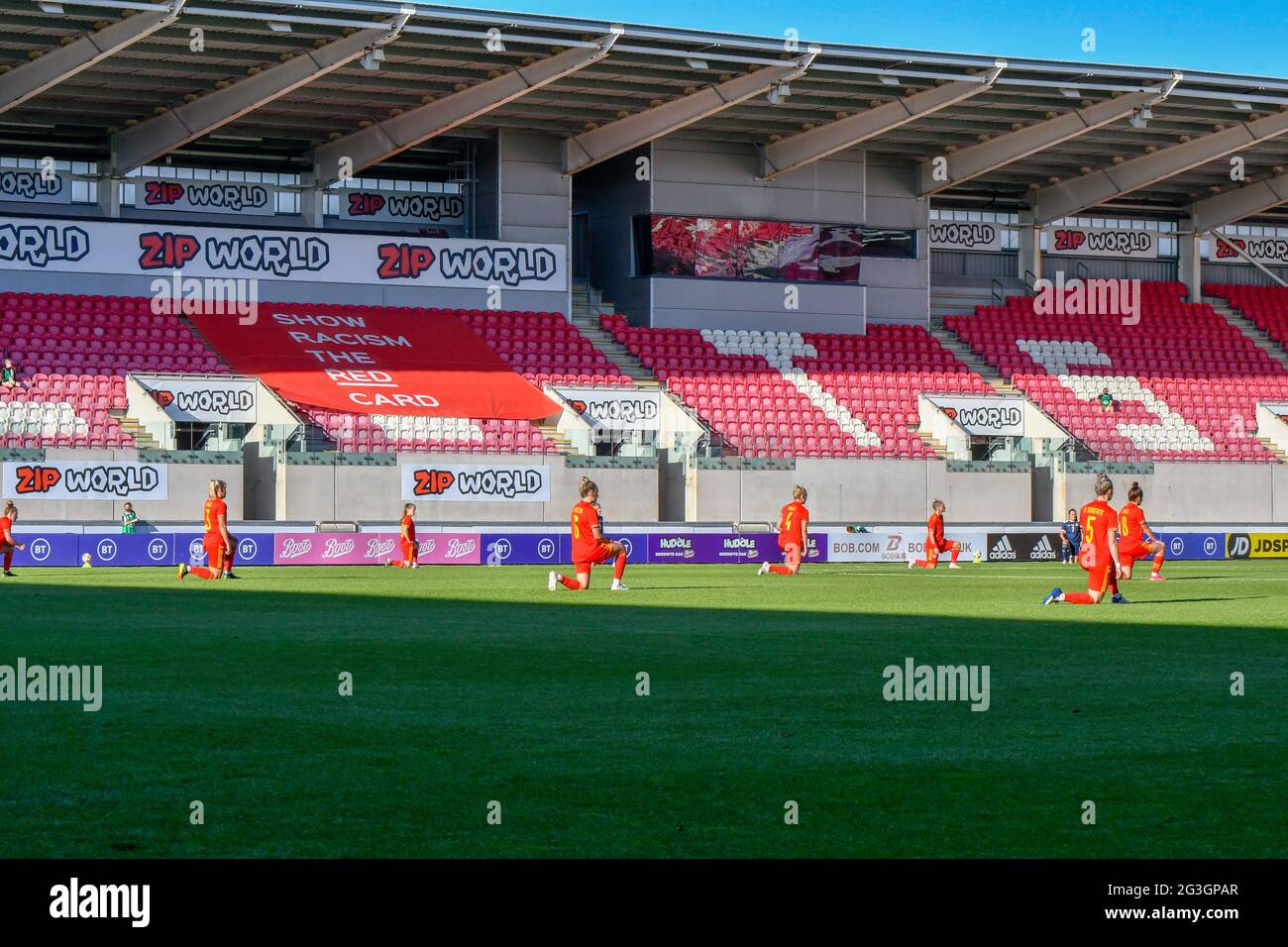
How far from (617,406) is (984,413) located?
35.8ft

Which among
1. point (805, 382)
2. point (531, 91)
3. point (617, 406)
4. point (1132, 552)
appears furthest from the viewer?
point (805, 382)

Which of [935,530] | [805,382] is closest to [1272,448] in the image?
[805,382]

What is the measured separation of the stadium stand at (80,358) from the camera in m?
41.1

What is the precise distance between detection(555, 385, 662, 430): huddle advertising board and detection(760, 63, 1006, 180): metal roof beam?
31.8ft

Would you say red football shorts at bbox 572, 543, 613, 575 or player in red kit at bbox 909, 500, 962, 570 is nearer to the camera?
red football shorts at bbox 572, 543, 613, 575

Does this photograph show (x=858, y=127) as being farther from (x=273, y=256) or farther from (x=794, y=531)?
(x=794, y=531)

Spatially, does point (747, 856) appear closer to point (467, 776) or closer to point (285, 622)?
point (467, 776)

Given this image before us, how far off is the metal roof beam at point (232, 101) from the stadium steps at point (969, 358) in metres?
21.1

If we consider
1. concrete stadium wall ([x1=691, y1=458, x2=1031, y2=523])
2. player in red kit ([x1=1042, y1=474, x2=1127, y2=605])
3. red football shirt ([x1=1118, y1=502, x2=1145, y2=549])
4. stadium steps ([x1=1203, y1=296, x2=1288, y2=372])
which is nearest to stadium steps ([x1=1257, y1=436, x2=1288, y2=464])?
stadium steps ([x1=1203, y1=296, x2=1288, y2=372])

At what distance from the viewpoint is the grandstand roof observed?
139 feet

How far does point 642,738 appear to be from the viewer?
35.2 feet

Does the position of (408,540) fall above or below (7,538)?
below

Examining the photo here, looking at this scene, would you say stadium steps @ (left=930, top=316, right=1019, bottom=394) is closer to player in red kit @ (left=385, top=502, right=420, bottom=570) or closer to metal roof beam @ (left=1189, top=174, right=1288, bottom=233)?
metal roof beam @ (left=1189, top=174, right=1288, bottom=233)
